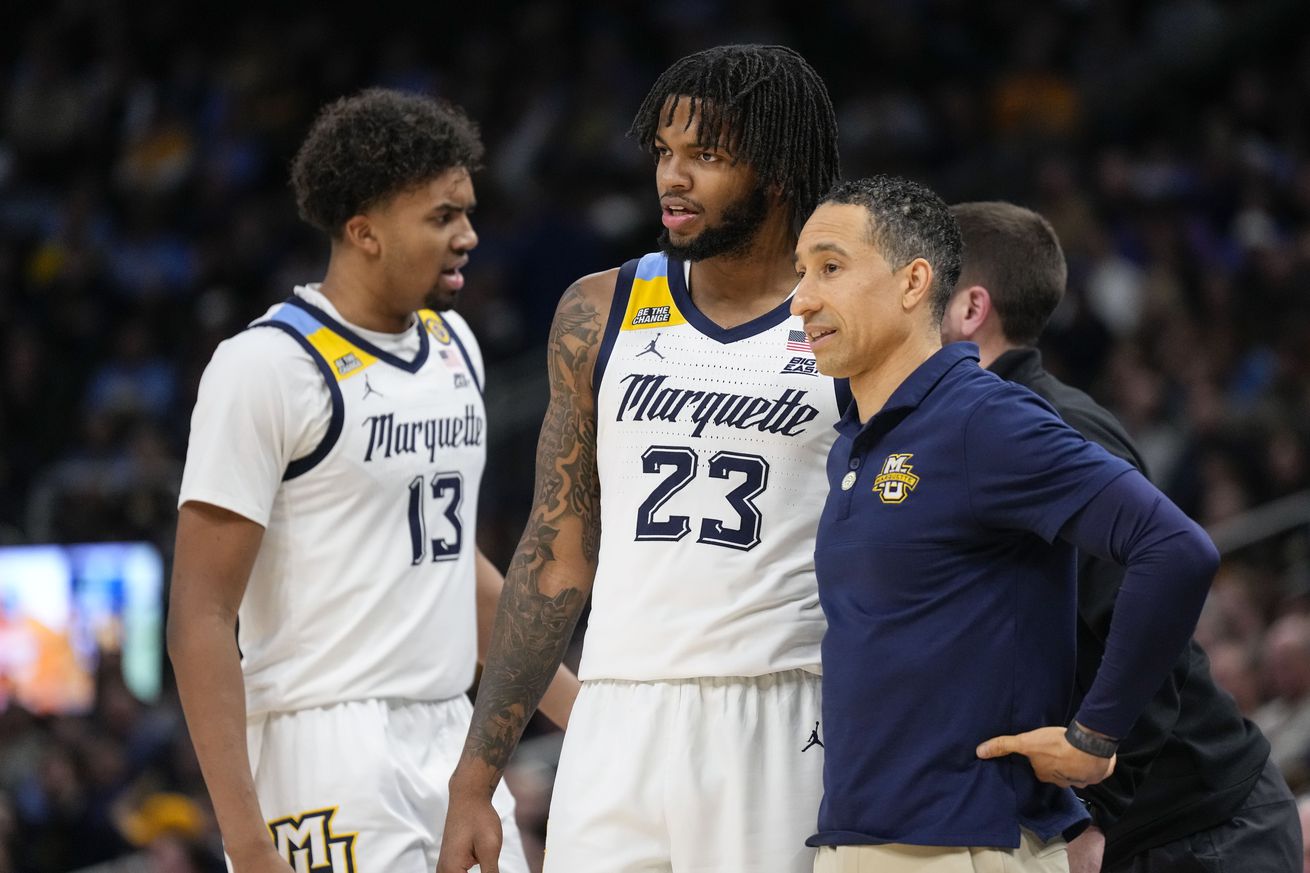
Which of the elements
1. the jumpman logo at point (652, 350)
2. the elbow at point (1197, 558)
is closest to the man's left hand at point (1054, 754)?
the elbow at point (1197, 558)

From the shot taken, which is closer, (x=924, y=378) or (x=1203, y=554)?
(x=1203, y=554)

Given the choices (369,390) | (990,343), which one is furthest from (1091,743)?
(369,390)

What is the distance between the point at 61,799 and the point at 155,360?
357 centimetres

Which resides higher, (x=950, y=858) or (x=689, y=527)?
(x=689, y=527)

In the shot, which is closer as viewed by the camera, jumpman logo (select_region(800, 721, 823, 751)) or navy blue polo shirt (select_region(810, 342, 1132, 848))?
navy blue polo shirt (select_region(810, 342, 1132, 848))

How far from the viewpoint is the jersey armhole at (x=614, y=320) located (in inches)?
134

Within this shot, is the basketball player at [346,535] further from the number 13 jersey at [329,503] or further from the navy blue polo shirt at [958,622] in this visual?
the navy blue polo shirt at [958,622]

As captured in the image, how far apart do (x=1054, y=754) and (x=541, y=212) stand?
32.5 feet

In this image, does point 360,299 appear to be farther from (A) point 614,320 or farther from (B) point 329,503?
(A) point 614,320

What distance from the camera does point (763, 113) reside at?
130 inches

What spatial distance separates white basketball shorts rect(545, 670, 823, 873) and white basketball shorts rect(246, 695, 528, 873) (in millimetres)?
585

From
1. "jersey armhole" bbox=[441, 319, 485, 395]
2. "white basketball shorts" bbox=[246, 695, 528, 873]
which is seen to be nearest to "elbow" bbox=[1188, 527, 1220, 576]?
"white basketball shorts" bbox=[246, 695, 528, 873]

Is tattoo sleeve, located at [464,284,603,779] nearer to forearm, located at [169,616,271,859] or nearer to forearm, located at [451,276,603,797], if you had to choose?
forearm, located at [451,276,603,797]

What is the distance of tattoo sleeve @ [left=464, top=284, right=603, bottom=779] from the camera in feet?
11.3
